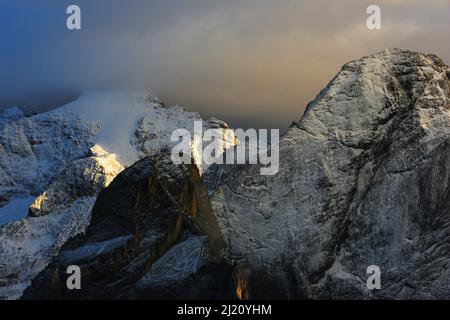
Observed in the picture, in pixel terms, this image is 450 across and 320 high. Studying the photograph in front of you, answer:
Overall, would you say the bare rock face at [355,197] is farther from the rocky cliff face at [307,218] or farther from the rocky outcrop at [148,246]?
the rocky outcrop at [148,246]

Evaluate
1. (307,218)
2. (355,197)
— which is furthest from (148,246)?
(355,197)

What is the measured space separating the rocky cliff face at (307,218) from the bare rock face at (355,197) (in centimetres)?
17

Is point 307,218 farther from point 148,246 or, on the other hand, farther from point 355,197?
point 148,246

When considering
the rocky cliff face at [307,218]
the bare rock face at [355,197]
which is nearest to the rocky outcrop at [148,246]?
the rocky cliff face at [307,218]

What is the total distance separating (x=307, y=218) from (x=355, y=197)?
23.5 feet

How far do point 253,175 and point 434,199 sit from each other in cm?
2448

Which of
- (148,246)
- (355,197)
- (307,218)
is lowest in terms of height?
(148,246)

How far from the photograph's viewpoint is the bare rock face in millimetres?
162125

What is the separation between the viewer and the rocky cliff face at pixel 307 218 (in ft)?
524

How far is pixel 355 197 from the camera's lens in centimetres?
17000

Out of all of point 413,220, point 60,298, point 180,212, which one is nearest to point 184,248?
point 180,212

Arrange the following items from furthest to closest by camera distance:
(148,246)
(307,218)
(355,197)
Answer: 1. (355,197)
2. (307,218)
3. (148,246)

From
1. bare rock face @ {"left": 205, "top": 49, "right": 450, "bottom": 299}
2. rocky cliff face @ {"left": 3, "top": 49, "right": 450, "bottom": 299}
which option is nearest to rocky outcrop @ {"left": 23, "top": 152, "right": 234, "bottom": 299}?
rocky cliff face @ {"left": 3, "top": 49, "right": 450, "bottom": 299}

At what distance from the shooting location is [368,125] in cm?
17525
